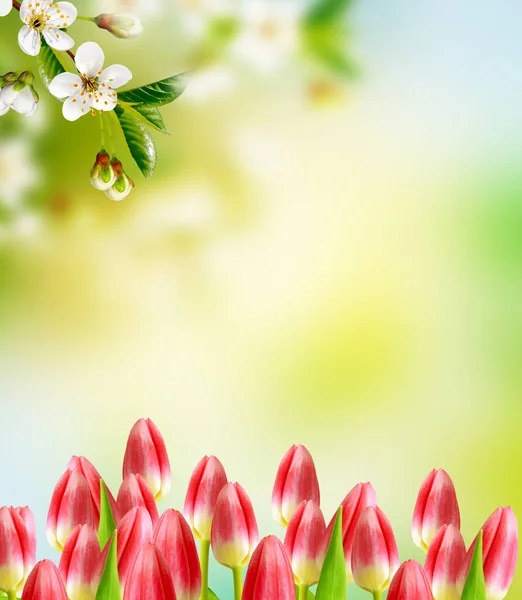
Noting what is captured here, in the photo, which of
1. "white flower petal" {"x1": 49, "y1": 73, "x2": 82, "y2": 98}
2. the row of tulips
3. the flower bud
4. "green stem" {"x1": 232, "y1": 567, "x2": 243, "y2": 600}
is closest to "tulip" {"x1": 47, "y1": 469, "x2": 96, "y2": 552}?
the row of tulips

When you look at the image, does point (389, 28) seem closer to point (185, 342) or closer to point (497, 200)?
point (497, 200)

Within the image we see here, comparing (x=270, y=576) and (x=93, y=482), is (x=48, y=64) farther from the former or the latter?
(x=270, y=576)

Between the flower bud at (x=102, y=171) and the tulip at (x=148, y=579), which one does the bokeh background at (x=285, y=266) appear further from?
the tulip at (x=148, y=579)

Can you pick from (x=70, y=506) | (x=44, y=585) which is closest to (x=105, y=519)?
(x=70, y=506)

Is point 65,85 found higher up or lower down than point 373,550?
higher up

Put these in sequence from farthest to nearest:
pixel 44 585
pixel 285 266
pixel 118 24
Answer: pixel 285 266
pixel 118 24
pixel 44 585

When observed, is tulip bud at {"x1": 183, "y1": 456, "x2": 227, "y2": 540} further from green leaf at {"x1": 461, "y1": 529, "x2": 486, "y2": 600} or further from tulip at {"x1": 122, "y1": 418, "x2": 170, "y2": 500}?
green leaf at {"x1": 461, "y1": 529, "x2": 486, "y2": 600}

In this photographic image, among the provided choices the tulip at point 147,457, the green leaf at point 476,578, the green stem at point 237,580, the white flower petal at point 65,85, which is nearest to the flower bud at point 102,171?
the white flower petal at point 65,85
